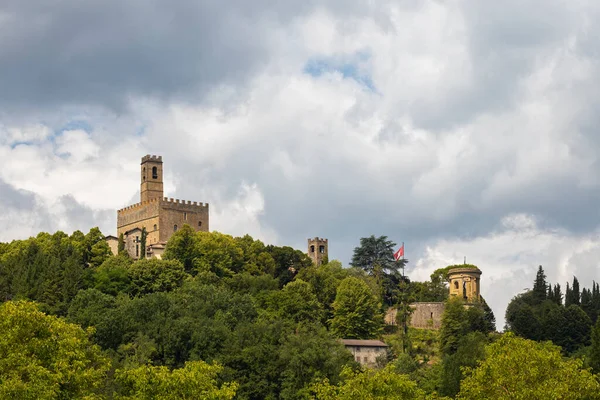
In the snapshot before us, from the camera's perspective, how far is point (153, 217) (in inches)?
4434

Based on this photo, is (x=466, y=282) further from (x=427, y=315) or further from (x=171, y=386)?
(x=171, y=386)

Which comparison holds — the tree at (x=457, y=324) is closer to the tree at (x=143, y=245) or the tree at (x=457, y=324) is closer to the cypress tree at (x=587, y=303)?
the cypress tree at (x=587, y=303)

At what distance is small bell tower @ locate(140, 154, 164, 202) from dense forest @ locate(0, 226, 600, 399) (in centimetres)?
1069

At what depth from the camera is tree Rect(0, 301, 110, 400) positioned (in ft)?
152

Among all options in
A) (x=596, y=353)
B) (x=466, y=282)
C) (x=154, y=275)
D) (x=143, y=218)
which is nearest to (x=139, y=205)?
(x=143, y=218)

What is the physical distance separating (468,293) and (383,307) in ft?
29.0

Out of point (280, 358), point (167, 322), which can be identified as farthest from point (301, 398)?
point (167, 322)

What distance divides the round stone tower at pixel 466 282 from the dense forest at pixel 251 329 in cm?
405

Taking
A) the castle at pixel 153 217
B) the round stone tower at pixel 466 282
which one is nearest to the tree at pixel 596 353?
the round stone tower at pixel 466 282

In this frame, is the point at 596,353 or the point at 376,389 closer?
the point at 376,389

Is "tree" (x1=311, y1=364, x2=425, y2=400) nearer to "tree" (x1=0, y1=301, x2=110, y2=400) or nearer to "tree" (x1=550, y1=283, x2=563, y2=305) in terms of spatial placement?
"tree" (x1=0, y1=301, x2=110, y2=400)

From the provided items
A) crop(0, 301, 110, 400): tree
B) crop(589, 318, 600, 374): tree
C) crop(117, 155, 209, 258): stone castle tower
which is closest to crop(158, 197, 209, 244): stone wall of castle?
crop(117, 155, 209, 258): stone castle tower

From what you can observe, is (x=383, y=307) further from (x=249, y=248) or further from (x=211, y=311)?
(x=211, y=311)

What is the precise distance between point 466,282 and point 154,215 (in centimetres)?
3275
